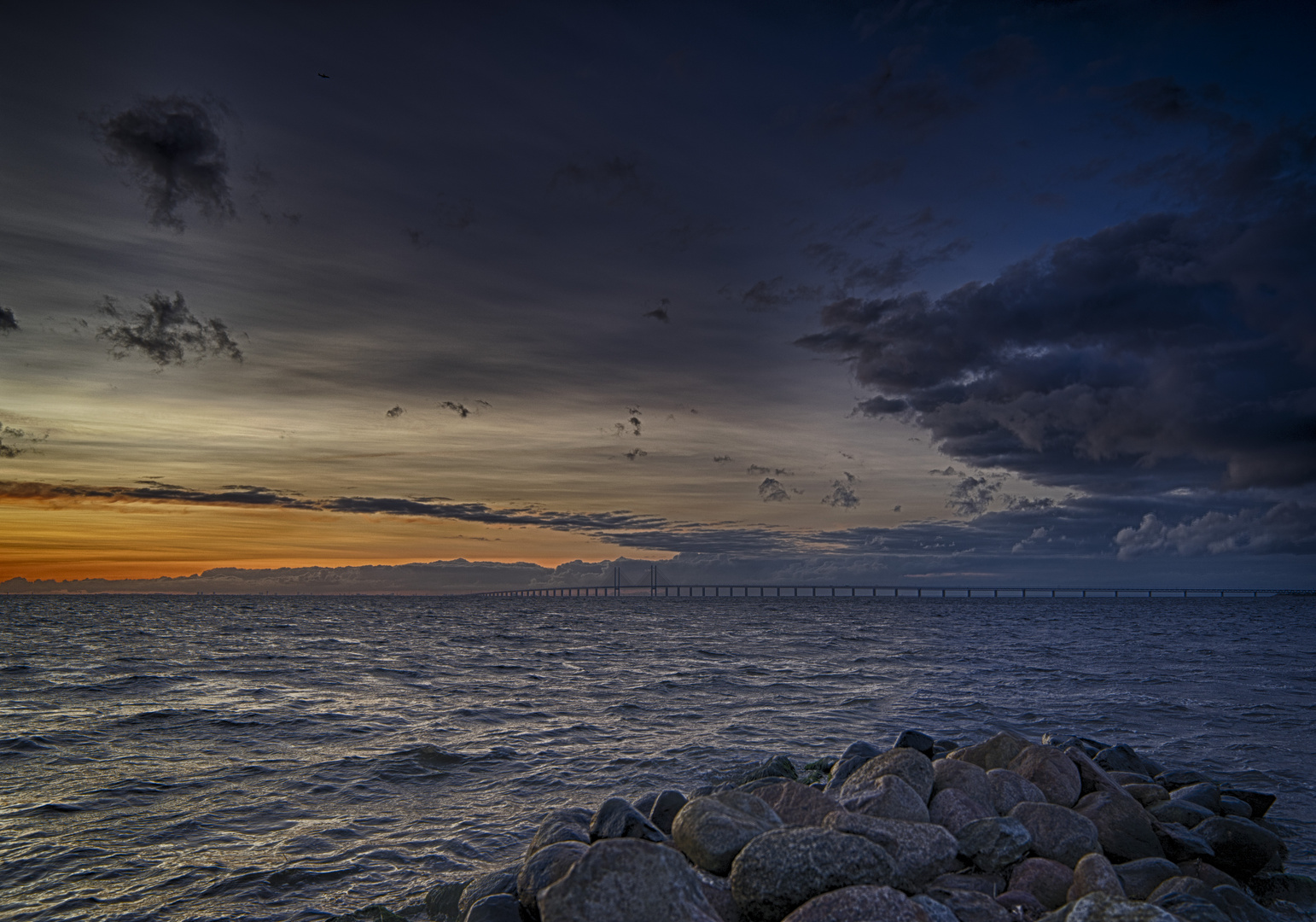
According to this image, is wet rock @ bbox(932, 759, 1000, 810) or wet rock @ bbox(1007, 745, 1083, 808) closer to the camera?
wet rock @ bbox(932, 759, 1000, 810)

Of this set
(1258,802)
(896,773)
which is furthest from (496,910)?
(1258,802)

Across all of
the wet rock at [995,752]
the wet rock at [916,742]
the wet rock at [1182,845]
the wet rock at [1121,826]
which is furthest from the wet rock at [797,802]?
the wet rock at [916,742]

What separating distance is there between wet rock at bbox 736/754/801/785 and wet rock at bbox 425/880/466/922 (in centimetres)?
549

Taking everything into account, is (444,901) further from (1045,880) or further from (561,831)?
(1045,880)

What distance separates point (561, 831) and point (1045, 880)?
5.69 meters

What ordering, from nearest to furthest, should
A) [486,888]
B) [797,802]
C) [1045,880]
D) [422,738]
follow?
[1045,880] < [486,888] < [797,802] < [422,738]

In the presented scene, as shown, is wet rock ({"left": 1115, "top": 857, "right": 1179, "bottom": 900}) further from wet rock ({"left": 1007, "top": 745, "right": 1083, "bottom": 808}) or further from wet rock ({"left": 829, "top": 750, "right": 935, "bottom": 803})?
wet rock ({"left": 829, "top": 750, "right": 935, "bottom": 803})

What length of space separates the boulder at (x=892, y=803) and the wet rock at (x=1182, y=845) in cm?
324

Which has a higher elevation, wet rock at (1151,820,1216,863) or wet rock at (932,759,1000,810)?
wet rock at (932,759,1000,810)

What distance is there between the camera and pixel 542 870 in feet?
26.3

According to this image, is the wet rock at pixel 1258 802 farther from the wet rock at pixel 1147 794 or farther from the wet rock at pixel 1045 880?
the wet rock at pixel 1045 880

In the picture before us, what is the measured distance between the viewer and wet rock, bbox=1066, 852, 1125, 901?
795cm

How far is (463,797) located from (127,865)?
202 inches

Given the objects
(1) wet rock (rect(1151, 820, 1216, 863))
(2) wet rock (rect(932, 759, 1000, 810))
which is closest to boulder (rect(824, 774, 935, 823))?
(2) wet rock (rect(932, 759, 1000, 810))
